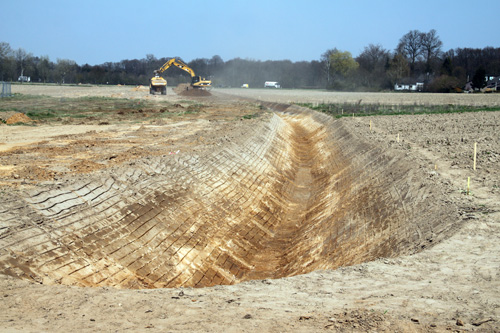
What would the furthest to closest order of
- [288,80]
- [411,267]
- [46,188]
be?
[288,80], [46,188], [411,267]

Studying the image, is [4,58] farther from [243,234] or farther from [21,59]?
[243,234]

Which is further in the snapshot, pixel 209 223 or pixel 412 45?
pixel 412 45

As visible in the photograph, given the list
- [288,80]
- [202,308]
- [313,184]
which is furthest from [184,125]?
[288,80]

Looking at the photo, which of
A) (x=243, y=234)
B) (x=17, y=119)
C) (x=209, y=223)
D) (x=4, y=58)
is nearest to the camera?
(x=209, y=223)

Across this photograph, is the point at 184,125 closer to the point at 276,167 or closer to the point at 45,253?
the point at 276,167

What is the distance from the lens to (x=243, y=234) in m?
13.0

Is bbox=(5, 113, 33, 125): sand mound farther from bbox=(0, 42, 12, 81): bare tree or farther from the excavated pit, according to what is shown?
bbox=(0, 42, 12, 81): bare tree

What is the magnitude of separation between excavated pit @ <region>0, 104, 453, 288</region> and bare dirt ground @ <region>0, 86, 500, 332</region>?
0.15ft

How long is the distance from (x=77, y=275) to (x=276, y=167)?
1327 centimetres

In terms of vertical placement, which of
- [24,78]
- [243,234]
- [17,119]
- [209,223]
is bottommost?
[243,234]

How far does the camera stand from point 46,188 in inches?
390

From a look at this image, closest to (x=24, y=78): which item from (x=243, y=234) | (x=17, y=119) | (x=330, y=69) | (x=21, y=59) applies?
(x=21, y=59)

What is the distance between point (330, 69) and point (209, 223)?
414ft

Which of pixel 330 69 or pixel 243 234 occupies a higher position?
pixel 330 69
